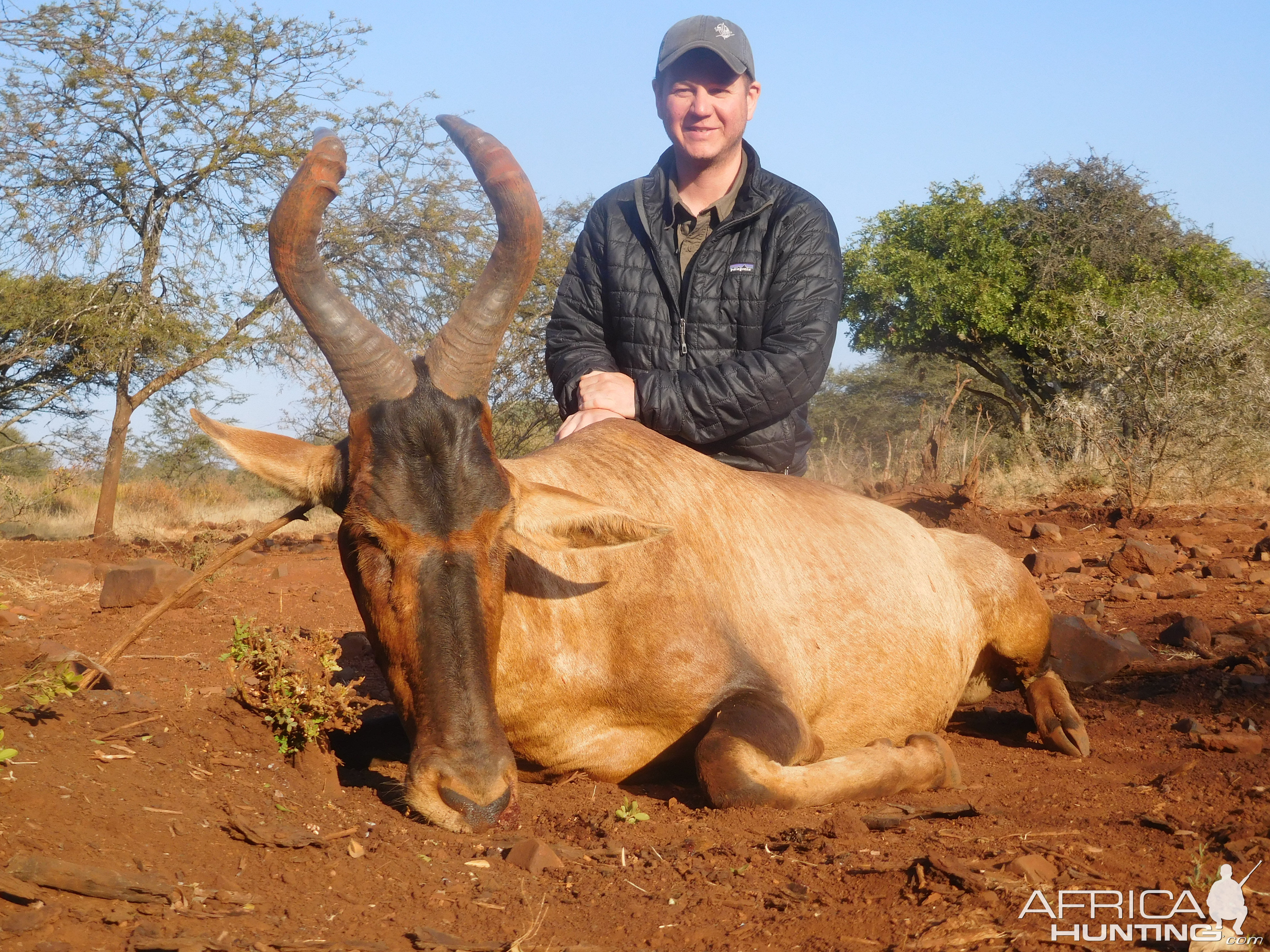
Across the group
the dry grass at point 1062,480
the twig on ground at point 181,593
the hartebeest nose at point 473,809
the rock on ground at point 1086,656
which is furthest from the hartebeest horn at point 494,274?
the dry grass at point 1062,480

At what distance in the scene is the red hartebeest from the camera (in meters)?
3.80

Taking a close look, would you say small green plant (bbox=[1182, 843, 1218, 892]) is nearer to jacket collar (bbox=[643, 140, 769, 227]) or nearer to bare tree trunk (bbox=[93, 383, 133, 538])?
jacket collar (bbox=[643, 140, 769, 227])

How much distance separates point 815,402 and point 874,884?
125ft

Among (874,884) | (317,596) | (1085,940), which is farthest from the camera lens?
(317,596)

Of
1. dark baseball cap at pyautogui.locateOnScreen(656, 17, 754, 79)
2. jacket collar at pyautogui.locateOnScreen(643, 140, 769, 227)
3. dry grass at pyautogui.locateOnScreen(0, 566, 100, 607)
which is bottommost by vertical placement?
dry grass at pyautogui.locateOnScreen(0, 566, 100, 607)

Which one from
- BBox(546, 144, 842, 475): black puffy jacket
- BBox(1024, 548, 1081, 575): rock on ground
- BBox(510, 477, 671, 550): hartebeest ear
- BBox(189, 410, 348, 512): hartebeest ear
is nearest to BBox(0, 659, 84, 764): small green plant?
BBox(189, 410, 348, 512): hartebeest ear

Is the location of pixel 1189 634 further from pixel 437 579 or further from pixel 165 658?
pixel 165 658

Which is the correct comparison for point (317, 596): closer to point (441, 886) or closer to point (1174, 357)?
point (441, 886)

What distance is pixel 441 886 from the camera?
10.5 feet

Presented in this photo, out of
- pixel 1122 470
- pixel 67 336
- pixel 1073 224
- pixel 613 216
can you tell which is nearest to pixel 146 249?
pixel 67 336

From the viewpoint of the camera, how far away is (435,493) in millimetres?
3836

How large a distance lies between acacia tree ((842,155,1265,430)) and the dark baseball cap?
20060 mm

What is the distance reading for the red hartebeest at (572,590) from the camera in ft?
12.5

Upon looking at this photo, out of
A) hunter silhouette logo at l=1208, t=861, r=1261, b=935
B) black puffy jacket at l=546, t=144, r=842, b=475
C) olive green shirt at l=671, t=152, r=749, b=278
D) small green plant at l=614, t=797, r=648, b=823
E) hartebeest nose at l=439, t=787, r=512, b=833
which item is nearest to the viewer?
hunter silhouette logo at l=1208, t=861, r=1261, b=935
